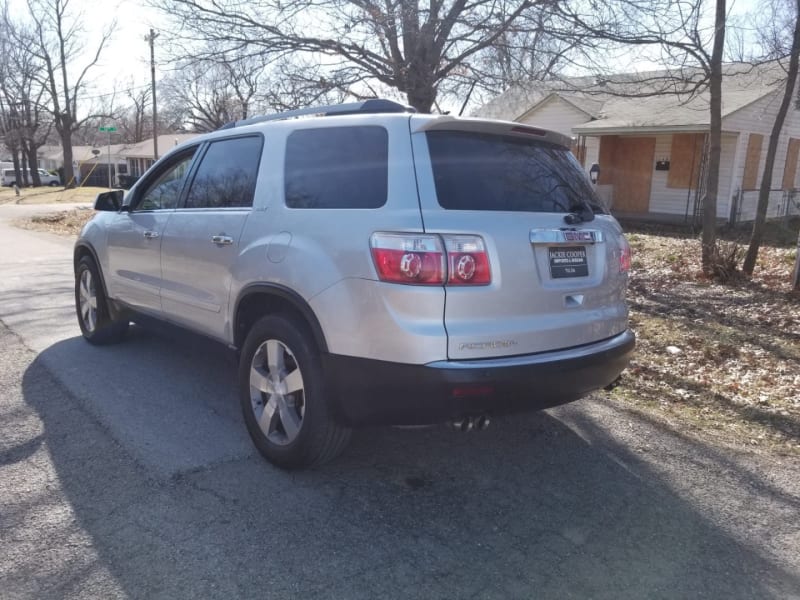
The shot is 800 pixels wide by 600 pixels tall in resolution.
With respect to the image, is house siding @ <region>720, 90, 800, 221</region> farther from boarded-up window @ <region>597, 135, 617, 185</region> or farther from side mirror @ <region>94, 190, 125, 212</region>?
side mirror @ <region>94, 190, 125, 212</region>

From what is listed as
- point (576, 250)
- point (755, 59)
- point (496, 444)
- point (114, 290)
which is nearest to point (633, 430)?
point (496, 444)

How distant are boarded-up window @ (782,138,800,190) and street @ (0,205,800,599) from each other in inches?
770

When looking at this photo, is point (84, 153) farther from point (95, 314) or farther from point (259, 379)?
point (259, 379)

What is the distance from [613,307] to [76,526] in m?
2.91

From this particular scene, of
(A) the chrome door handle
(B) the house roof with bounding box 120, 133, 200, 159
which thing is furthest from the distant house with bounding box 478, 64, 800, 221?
(B) the house roof with bounding box 120, 133, 200, 159

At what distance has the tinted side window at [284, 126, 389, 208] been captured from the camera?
10.9 ft

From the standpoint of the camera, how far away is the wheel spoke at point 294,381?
3.49 m

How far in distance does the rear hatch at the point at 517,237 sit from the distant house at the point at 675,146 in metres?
13.6

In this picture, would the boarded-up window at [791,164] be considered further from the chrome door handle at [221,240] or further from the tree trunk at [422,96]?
the chrome door handle at [221,240]

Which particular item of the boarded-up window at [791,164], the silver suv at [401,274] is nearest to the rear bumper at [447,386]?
the silver suv at [401,274]

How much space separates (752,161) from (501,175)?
18.6 metres

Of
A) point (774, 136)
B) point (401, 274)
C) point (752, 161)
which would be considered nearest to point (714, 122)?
point (774, 136)

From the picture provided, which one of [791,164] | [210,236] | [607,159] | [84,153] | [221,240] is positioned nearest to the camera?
[221,240]

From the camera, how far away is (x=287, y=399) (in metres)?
3.62
